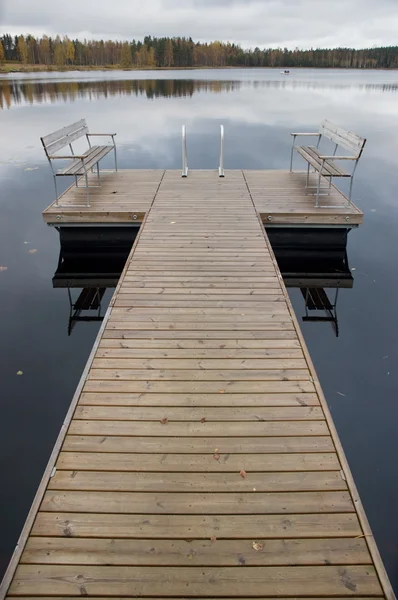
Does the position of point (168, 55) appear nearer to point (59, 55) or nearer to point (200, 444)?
point (59, 55)

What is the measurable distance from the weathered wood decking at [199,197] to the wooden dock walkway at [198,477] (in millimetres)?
2641

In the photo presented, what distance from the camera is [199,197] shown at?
6250 mm

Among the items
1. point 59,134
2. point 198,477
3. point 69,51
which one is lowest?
point 198,477

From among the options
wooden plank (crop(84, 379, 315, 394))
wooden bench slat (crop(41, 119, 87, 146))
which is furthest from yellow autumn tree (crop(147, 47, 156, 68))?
wooden plank (crop(84, 379, 315, 394))

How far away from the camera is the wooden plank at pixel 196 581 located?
5.24 feet

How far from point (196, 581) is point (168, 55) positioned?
8883 cm

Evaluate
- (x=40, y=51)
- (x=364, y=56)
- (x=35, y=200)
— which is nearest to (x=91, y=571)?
(x=35, y=200)

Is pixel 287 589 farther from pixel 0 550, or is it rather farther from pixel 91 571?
pixel 0 550

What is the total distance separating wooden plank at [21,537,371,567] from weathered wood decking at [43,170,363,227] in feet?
14.7

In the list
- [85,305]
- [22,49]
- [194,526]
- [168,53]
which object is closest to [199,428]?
[194,526]

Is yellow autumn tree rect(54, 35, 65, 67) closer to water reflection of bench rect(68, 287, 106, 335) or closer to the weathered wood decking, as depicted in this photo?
the weathered wood decking

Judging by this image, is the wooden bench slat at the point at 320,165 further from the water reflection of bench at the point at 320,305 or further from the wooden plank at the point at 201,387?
the wooden plank at the point at 201,387

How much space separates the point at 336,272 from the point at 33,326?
3.65 meters

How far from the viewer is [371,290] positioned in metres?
5.23
